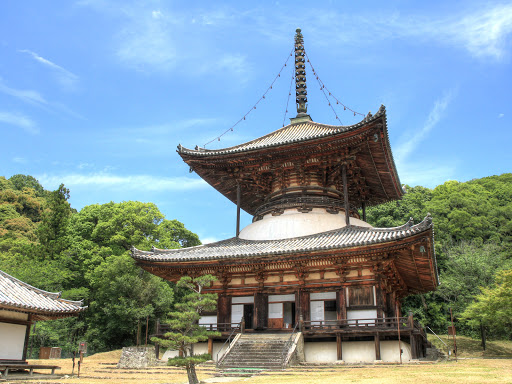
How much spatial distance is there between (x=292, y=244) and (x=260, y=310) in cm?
358

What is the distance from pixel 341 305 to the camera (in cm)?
1936

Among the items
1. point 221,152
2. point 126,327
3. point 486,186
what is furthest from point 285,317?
point 486,186

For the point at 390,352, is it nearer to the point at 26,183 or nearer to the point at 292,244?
the point at 292,244

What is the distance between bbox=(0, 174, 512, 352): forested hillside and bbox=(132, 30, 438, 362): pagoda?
1337cm

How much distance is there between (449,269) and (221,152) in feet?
101

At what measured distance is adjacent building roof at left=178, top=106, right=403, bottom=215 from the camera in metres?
21.2

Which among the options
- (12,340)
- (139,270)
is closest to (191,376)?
(12,340)

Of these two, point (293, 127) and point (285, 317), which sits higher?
point (293, 127)

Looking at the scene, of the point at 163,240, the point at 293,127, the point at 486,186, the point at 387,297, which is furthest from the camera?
the point at 486,186

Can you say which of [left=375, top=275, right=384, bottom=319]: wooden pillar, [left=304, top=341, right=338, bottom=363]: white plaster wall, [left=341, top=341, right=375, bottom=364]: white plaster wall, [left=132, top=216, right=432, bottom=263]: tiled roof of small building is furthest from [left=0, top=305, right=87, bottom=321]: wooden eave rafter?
[left=375, top=275, right=384, bottom=319]: wooden pillar

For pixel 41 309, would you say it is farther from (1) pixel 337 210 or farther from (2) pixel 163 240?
(2) pixel 163 240

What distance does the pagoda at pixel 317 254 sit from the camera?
18375 millimetres

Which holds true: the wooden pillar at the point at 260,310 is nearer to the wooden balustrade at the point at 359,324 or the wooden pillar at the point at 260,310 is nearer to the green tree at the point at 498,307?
the wooden balustrade at the point at 359,324

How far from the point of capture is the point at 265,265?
2091 cm
